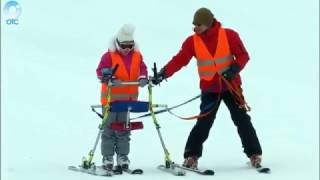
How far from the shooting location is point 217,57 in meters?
8.01

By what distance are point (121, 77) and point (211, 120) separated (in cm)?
101

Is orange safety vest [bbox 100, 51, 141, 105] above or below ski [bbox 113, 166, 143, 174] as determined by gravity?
above

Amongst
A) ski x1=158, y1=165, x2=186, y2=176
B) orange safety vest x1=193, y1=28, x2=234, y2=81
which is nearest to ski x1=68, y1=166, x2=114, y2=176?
ski x1=158, y1=165, x2=186, y2=176

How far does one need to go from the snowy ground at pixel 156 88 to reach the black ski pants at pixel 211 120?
283 mm

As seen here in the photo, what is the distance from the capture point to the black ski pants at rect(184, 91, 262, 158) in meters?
8.09

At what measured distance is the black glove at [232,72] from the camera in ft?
25.8

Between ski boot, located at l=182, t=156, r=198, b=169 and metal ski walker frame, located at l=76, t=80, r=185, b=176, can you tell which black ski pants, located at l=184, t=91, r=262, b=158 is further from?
metal ski walker frame, located at l=76, t=80, r=185, b=176

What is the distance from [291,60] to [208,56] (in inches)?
389

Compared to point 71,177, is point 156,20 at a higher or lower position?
higher

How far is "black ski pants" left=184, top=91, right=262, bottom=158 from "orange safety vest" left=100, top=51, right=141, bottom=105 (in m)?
0.72

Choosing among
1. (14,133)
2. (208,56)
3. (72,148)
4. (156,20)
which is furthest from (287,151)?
(156,20)

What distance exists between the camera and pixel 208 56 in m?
8.02

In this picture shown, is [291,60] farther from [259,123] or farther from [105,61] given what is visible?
[105,61]

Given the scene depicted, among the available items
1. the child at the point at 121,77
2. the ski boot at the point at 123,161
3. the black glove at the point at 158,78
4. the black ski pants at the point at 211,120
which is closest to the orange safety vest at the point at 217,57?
the black ski pants at the point at 211,120
